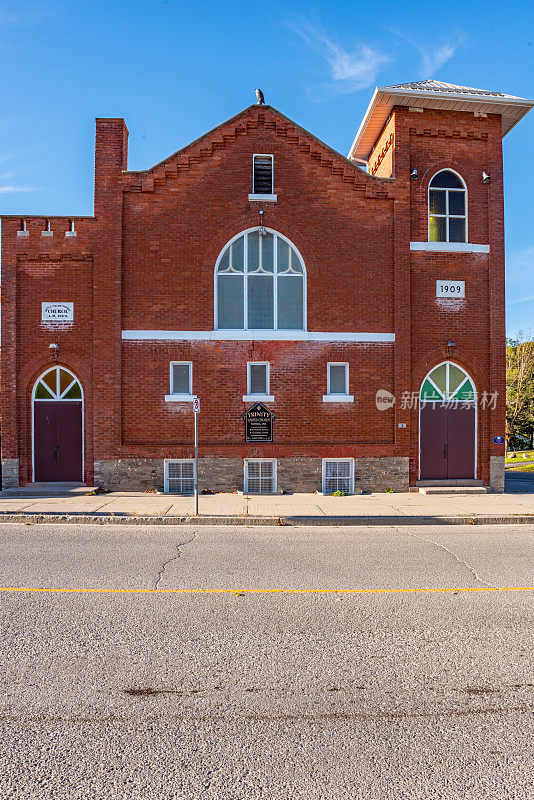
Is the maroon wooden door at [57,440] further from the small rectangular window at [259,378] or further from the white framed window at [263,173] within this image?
the white framed window at [263,173]

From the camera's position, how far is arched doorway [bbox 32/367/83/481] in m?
15.7

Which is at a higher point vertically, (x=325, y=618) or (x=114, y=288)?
(x=114, y=288)

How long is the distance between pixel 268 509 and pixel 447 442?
6354mm

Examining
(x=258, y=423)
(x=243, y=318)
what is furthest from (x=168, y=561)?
(x=243, y=318)

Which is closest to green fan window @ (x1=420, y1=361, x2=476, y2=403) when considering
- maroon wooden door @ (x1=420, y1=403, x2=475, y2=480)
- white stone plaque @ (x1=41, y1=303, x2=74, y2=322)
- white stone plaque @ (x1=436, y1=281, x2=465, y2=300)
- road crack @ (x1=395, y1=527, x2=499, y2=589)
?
maroon wooden door @ (x1=420, y1=403, x2=475, y2=480)

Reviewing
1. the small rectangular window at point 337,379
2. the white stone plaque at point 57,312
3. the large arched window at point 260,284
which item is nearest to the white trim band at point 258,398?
the small rectangular window at point 337,379

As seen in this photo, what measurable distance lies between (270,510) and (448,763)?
931 centimetres

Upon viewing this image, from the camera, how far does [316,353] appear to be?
15.8 metres

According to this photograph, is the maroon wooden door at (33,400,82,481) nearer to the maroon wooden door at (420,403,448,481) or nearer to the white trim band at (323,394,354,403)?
the white trim band at (323,394,354,403)

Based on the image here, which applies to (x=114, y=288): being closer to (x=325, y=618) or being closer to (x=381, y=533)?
(x=381, y=533)

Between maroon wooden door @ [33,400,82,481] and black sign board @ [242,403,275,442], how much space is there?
183 inches

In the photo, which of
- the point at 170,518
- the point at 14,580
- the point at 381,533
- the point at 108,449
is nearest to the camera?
the point at 14,580

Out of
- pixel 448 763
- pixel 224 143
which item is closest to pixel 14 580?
pixel 448 763

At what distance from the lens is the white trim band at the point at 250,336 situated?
15.5 m
